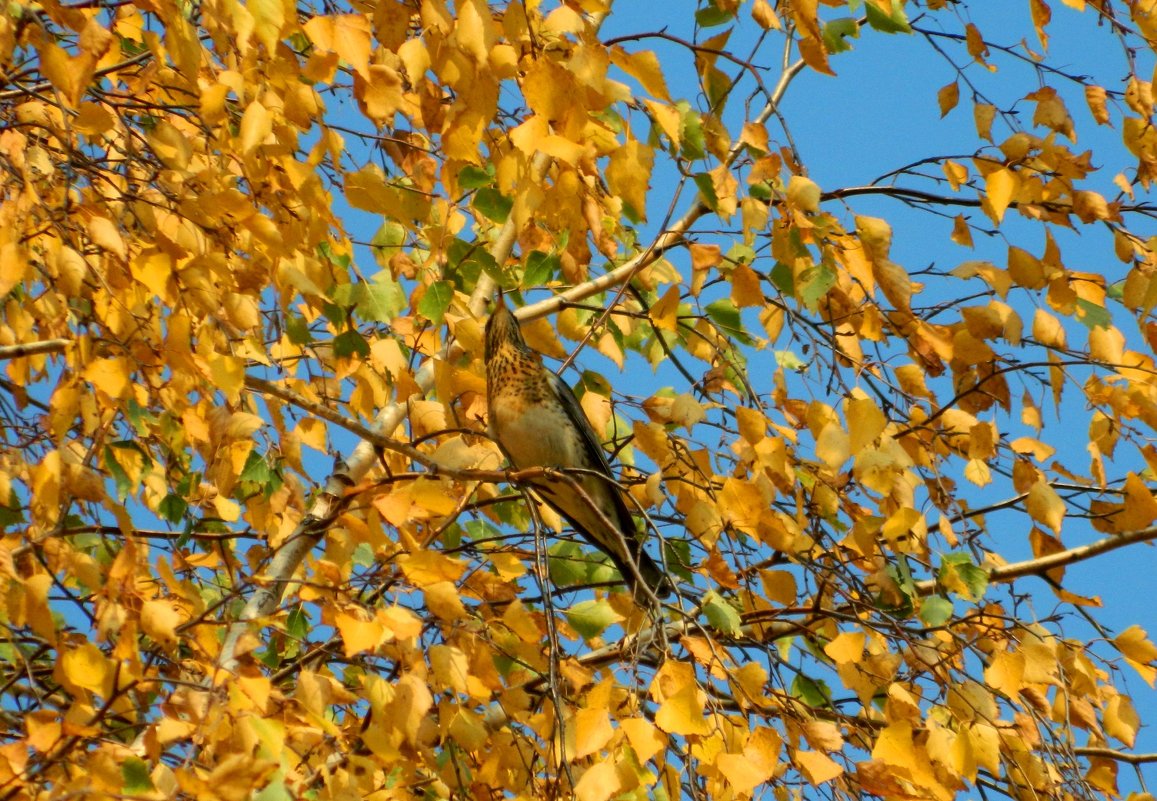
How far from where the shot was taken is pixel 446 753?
3.10 metres

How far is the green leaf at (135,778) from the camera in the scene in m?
2.13

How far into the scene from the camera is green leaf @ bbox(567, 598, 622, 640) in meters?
3.17

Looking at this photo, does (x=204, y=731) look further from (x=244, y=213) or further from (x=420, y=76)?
(x=420, y=76)

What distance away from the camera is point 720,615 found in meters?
2.65

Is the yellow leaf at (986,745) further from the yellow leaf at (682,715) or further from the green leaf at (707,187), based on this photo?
the green leaf at (707,187)

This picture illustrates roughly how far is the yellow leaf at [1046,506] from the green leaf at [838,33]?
3.77 ft

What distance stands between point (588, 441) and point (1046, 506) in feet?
5.79

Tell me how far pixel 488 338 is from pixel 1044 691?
2316mm

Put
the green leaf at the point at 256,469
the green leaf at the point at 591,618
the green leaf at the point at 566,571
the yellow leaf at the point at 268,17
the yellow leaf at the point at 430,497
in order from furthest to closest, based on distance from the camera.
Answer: the green leaf at the point at 566,571
the green leaf at the point at 256,469
the green leaf at the point at 591,618
the yellow leaf at the point at 430,497
the yellow leaf at the point at 268,17

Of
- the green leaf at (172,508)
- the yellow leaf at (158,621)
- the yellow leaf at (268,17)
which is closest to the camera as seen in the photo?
the yellow leaf at (158,621)

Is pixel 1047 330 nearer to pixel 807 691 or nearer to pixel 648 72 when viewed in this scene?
pixel 807 691

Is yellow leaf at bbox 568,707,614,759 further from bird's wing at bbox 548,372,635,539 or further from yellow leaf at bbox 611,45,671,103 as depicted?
bird's wing at bbox 548,372,635,539

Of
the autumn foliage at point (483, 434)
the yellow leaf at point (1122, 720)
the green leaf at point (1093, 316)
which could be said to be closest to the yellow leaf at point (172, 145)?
the autumn foliage at point (483, 434)

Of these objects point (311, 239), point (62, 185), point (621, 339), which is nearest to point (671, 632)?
point (311, 239)
